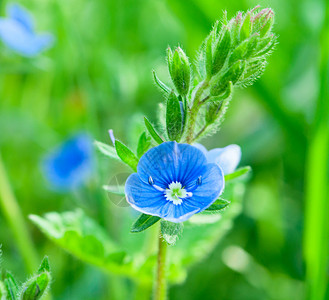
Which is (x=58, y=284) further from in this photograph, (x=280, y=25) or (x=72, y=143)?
(x=280, y=25)

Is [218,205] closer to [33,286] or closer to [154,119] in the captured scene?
[33,286]

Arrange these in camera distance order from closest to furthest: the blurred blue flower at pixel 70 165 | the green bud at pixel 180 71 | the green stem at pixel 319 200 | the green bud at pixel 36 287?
the green bud at pixel 36 287 → the green bud at pixel 180 71 → the green stem at pixel 319 200 → the blurred blue flower at pixel 70 165

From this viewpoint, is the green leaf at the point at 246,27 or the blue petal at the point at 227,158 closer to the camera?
the green leaf at the point at 246,27

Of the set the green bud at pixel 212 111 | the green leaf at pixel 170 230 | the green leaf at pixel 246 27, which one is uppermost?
the green leaf at pixel 246 27

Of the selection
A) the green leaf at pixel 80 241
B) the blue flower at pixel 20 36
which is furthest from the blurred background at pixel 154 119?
the green leaf at pixel 80 241

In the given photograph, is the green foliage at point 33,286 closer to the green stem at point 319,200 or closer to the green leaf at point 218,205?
the green leaf at point 218,205
